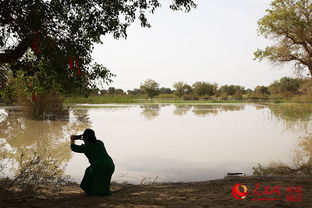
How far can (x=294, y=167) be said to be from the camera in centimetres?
995

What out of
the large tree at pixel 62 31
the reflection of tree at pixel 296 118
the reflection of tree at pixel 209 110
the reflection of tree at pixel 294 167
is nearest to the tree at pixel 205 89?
the reflection of tree at pixel 209 110

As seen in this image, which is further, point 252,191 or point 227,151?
point 227,151

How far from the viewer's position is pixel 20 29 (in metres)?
6.86

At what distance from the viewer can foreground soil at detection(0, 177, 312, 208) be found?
517cm

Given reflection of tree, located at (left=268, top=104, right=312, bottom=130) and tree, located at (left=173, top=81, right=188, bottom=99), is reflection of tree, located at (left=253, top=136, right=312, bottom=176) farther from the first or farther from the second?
tree, located at (left=173, top=81, right=188, bottom=99)

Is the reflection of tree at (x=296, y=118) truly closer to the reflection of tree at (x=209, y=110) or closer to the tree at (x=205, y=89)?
the reflection of tree at (x=209, y=110)

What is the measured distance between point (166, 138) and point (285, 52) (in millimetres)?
16141

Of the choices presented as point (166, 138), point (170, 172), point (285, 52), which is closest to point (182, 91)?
point (285, 52)

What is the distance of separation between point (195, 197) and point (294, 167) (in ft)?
18.9

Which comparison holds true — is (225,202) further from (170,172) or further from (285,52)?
(285,52)

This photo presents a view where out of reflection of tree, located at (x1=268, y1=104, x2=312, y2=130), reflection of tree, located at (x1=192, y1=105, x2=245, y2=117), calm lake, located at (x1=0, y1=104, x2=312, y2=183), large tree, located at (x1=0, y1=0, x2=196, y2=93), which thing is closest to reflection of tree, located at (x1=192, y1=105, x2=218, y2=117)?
reflection of tree, located at (x1=192, y1=105, x2=245, y2=117)

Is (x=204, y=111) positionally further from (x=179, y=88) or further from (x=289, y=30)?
(x=179, y=88)

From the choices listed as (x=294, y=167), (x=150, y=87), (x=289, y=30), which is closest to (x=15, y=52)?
(x=294, y=167)

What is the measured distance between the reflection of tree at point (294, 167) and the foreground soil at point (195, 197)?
2.22m
